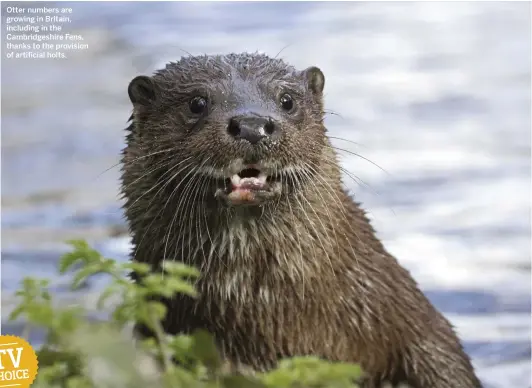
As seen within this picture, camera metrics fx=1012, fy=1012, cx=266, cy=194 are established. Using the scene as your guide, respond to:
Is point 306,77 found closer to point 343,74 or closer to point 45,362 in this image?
point 343,74

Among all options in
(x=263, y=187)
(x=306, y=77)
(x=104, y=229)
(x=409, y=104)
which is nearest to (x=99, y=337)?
(x=263, y=187)

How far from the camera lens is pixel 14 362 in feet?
6.45

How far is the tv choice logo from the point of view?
190 centimetres

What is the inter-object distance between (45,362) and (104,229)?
3470 millimetres

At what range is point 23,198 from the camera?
500cm

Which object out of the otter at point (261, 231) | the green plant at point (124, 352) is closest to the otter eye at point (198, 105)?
the otter at point (261, 231)

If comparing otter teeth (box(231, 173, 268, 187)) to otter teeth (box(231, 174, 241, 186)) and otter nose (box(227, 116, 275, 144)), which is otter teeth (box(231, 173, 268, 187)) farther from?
otter nose (box(227, 116, 275, 144))

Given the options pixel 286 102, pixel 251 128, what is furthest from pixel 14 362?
pixel 286 102

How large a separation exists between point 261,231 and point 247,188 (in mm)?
358

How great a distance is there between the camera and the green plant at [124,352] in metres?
1.37

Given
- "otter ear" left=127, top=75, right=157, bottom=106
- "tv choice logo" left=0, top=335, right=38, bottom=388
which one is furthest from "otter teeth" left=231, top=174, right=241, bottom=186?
"tv choice logo" left=0, top=335, right=38, bottom=388

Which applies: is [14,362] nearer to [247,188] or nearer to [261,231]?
[247,188]

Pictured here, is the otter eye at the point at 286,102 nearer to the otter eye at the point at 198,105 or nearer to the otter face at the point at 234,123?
the otter face at the point at 234,123

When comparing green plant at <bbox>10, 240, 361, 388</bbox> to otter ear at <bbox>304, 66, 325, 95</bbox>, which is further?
otter ear at <bbox>304, 66, 325, 95</bbox>
